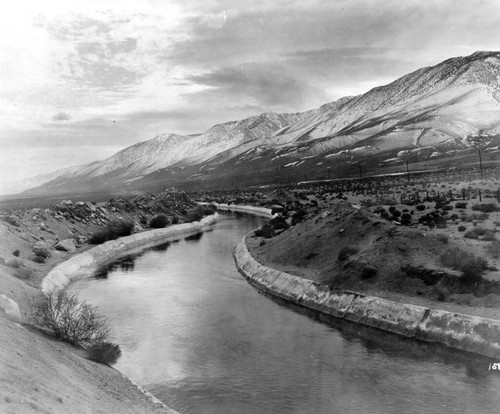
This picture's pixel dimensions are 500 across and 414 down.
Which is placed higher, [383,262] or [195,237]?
[383,262]

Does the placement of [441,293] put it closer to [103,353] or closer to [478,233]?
[478,233]

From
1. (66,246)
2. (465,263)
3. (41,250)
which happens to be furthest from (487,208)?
(41,250)

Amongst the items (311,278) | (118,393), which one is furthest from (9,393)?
(311,278)

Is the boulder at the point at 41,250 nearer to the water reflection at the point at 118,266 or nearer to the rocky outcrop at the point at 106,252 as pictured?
the rocky outcrop at the point at 106,252

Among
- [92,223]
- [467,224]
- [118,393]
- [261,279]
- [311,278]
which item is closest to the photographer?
[118,393]

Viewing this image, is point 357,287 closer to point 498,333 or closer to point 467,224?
point 498,333

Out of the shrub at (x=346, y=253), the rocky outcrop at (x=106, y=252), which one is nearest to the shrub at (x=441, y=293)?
the shrub at (x=346, y=253)
